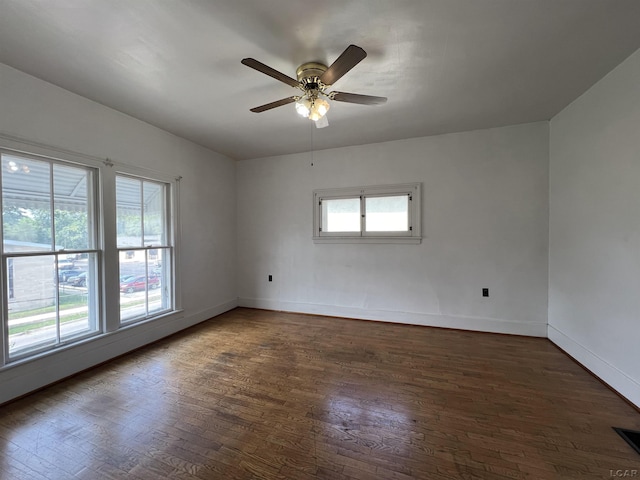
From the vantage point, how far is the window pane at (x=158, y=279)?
326cm

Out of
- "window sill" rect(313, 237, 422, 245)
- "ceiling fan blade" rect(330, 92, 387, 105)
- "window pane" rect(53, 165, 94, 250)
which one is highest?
"ceiling fan blade" rect(330, 92, 387, 105)

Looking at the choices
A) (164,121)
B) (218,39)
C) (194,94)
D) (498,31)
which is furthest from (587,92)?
(164,121)

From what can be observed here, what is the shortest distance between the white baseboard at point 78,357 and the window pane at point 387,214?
9.88 feet

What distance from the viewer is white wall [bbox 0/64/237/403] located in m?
2.11

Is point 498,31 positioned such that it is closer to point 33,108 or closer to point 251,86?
point 251,86

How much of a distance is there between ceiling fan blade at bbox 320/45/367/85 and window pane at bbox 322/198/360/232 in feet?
7.43

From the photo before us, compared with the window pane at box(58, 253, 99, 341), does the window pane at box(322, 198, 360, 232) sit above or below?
above

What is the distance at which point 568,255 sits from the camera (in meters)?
2.77

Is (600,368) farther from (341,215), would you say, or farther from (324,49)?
(324,49)

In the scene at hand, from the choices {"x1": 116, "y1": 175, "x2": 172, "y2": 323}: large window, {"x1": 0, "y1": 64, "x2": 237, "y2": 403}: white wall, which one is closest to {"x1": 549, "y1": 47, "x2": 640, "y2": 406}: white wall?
{"x1": 0, "y1": 64, "x2": 237, "y2": 403}: white wall

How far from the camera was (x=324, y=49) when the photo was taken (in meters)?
1.83

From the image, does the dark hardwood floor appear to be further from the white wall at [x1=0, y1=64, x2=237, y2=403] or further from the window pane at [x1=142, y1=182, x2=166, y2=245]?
the window pane at [x1=142, y1=182, x2=166, y2=245]

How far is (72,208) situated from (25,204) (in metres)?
0.33

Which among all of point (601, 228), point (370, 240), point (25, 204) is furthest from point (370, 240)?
point (25, 204)
